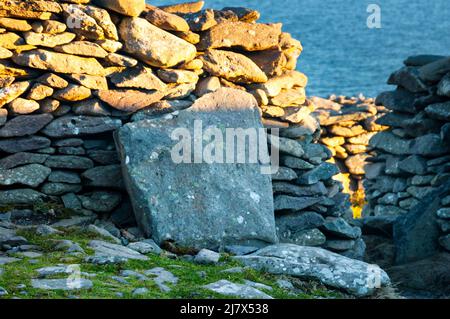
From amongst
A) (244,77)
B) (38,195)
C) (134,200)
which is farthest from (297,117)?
(38,195)

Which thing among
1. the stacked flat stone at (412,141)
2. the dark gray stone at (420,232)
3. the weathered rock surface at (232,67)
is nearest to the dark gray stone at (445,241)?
the dark gray stone at (420,232)

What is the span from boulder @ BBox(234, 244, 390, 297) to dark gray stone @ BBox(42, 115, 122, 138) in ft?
9.59

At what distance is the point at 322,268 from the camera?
970 centimetres

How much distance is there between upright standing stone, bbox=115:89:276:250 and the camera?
1114cm

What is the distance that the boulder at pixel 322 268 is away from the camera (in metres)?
9.41

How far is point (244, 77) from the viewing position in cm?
1286

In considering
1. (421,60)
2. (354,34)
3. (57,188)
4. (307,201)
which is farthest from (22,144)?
(354,34)

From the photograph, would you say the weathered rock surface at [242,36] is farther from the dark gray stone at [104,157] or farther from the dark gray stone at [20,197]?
the dark gray stone at [20,197]

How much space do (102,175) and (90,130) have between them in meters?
0.63

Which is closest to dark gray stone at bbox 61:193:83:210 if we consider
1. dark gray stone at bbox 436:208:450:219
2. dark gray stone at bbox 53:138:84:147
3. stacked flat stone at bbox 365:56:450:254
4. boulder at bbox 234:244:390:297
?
dark gray stone at bbox 53:138:84:147

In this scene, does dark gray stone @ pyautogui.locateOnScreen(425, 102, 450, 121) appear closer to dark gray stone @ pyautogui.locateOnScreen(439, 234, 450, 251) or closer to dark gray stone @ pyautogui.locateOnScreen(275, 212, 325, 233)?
dark gray stone @ pyautogui.locateOnScreen(439, 234, 450, 251)

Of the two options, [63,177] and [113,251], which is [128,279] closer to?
[113,251]

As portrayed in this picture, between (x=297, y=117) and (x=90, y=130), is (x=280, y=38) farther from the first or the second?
(x=90, y=130)
